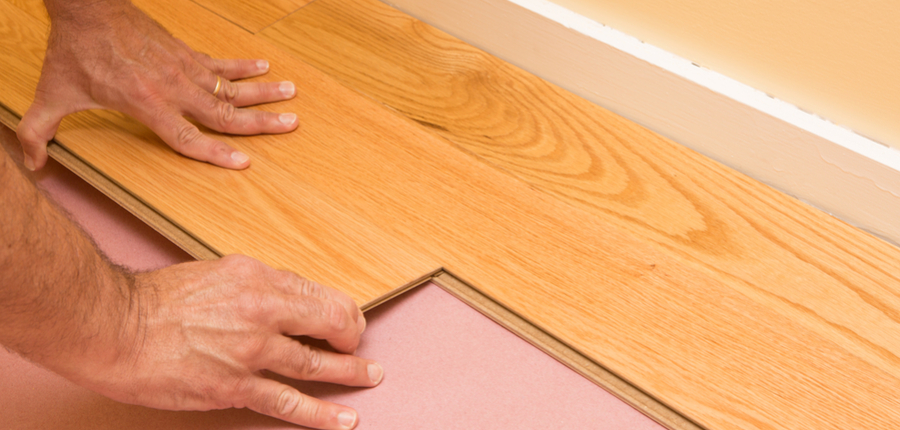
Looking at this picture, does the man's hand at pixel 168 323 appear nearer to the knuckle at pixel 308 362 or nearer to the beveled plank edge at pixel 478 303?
the knuckle at pixel 308 362

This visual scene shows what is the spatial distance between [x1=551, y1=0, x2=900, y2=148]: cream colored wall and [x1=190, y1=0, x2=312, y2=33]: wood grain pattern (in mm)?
810

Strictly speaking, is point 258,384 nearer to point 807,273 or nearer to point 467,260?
point 467,260

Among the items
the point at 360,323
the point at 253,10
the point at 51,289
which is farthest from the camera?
the point at 253,10

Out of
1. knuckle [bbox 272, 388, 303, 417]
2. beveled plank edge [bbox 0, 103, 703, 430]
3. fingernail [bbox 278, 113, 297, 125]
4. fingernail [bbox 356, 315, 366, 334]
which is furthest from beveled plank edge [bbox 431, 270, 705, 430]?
fingernail [bbox 278, 113, 297, 125]

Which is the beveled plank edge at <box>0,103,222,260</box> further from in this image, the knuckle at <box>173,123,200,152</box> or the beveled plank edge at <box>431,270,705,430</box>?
the beveled plank edge at <box>431,270,705,430</box>

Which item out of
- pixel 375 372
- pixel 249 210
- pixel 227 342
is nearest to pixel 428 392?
pixel 375 372

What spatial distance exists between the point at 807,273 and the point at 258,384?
2.97 feet

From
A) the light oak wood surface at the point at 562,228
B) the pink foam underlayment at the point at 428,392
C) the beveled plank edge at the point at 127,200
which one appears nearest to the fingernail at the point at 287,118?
the light oak wood surface at the point at 562,228

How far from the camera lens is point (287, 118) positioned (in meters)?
1.26

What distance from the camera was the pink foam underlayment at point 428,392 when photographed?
36.3 inches

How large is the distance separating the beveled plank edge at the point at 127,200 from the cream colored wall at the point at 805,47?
935 millimetres

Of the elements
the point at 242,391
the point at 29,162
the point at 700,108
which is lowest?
the point at 29,162

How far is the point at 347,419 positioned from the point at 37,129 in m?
0.79

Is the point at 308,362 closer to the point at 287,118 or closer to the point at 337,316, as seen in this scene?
the point at 337,316
